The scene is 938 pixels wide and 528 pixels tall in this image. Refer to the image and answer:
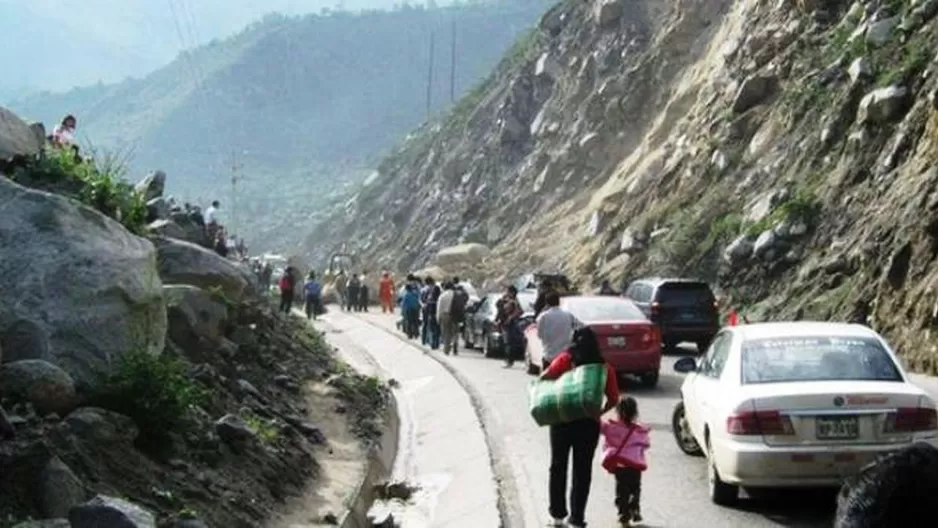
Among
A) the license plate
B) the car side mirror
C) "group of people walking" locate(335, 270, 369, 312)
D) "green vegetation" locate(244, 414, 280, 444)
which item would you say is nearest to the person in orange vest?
"group of people walking" locate(335, 270, 369, 312)

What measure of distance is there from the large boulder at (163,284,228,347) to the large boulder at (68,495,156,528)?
7.23 meters

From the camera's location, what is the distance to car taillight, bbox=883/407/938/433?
1020 centimetres

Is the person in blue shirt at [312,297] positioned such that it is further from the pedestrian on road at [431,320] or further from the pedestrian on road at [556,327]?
the pedestrian on road at [556,327]

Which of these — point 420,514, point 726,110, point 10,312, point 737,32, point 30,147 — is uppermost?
point 737,32

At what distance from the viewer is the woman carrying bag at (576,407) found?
32.9ft

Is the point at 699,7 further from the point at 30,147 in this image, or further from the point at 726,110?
the point at 30,147

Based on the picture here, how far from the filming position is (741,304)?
105 ft

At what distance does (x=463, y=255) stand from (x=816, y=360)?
4966 cm

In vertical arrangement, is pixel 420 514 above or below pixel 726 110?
below

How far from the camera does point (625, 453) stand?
10.7 metres

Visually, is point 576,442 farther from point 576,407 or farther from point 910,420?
point 910,420

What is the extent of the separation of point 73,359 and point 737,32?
36008 millimetres

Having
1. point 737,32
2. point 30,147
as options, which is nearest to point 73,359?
point 30,147

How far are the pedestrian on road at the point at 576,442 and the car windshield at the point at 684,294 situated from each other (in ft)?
61.4
